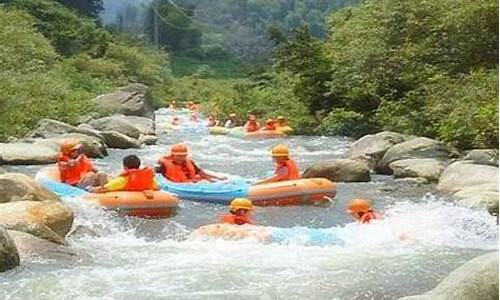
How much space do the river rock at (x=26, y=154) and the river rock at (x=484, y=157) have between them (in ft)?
26.7

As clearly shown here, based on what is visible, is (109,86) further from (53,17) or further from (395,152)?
(395,152)

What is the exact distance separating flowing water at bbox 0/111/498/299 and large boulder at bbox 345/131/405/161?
3.37 m

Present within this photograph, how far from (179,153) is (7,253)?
5774 millimetres

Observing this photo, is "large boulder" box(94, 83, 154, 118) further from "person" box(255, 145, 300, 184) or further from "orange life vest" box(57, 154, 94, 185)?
"person" box(255, 145, 300, 184)

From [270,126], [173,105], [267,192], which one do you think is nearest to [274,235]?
[267,192]

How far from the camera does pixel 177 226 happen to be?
10531 mm

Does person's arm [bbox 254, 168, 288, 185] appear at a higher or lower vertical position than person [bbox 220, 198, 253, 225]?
lower

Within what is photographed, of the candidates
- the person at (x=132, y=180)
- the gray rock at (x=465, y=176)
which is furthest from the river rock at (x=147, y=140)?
the gray rock at (x=465, y=176)

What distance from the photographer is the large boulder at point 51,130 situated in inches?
762

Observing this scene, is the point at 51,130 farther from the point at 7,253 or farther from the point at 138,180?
the point at 7,253

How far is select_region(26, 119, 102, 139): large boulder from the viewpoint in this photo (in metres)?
19.4

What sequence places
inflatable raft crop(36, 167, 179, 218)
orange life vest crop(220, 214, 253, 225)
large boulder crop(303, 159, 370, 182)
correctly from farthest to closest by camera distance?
large boulder crop(303, 159, 370, 182)
inflatable raft crop(36, 167, 179, 218)
orange life vest crop(220, 214, 253, 225)

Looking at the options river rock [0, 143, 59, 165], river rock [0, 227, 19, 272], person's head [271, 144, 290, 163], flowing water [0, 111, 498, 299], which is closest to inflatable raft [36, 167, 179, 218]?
flowing water [0, 111, 498, 299]

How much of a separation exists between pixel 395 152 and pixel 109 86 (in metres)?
20.9
